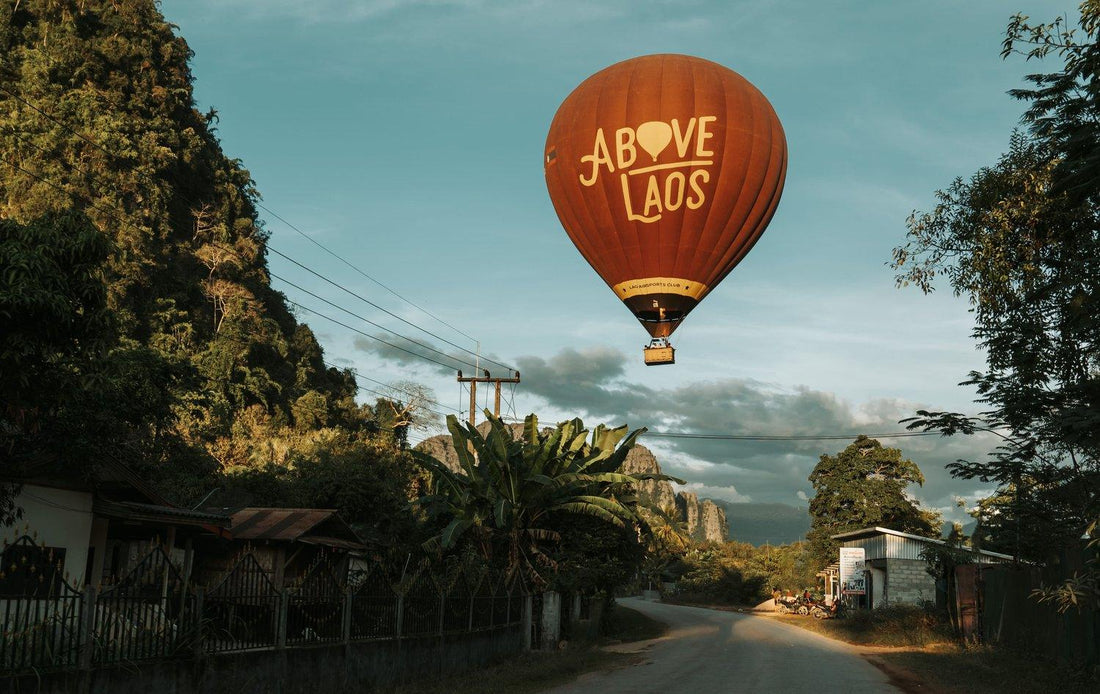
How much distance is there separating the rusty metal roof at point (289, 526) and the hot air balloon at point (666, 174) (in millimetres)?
12837

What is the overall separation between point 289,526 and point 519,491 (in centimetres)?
681

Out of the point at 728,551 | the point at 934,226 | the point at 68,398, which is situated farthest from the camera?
the point at 728,551

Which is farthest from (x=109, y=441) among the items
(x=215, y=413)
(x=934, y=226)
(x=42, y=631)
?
(x=215, y=413)

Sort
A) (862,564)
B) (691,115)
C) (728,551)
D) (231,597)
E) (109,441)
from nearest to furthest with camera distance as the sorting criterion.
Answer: (231,597) → (109,441) → (691,115) → (862,564) → (728,551)

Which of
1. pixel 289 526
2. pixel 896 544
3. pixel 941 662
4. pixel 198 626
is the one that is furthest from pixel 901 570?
pixel 198 626

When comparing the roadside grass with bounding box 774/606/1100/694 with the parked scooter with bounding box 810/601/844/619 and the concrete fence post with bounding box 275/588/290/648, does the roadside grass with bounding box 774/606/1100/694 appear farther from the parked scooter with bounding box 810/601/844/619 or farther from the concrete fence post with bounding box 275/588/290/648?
the parked scooter with bounding box 810/601/844/619

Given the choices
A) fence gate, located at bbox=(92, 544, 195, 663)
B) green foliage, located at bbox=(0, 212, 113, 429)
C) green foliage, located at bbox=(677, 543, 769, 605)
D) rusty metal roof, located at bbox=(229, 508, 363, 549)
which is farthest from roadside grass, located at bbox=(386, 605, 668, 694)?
green foliage, located at bbox=(677, 543, 769, 605)

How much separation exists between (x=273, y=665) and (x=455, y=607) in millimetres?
7101

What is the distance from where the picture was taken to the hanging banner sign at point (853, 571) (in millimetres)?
45531

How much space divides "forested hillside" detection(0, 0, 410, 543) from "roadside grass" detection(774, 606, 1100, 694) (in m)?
16.5

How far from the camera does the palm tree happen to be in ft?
86.4

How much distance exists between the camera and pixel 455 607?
19156 millimetres

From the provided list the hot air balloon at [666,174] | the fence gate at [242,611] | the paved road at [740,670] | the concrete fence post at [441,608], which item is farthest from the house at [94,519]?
the hot air balloon at [666,174]

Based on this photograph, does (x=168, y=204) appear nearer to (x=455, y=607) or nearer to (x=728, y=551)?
(x=455, y=607)
